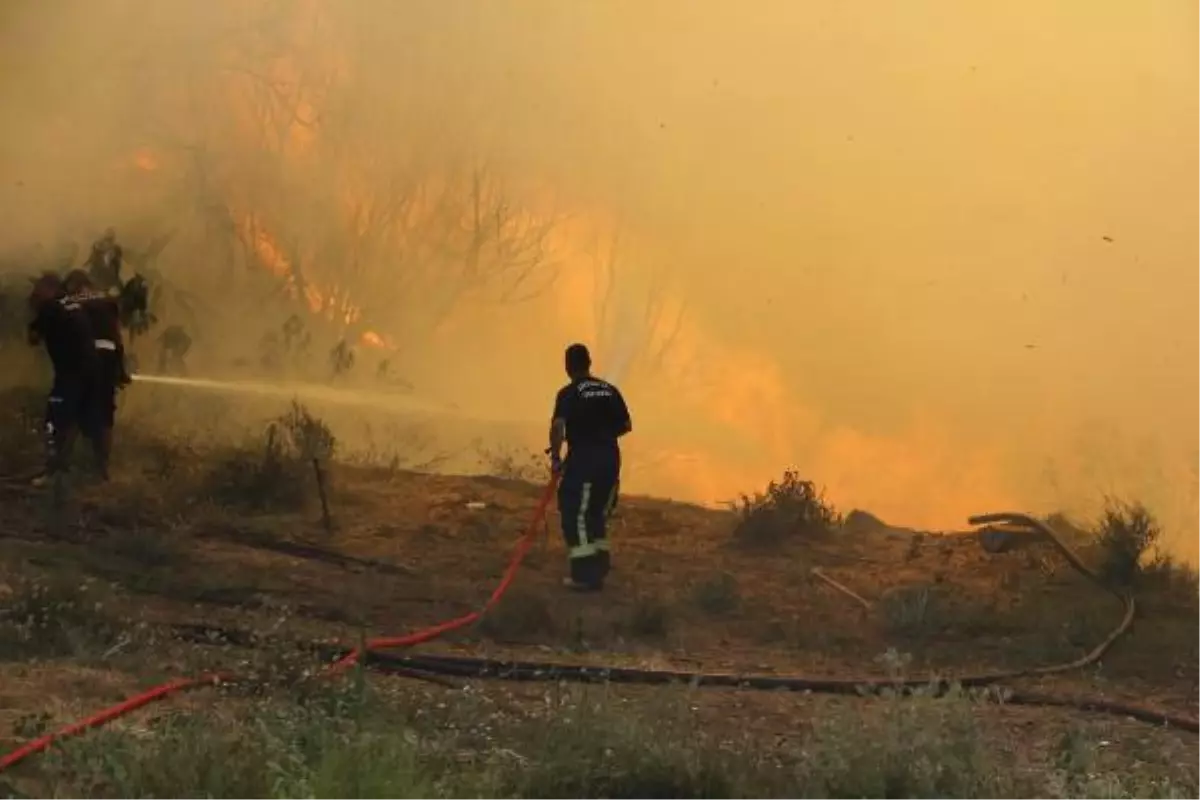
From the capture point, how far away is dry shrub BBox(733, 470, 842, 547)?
10016mm

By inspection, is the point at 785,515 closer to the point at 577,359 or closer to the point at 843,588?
the point at 843,588

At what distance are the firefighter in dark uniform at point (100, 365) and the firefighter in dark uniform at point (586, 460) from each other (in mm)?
3667

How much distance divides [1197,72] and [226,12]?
313 inches

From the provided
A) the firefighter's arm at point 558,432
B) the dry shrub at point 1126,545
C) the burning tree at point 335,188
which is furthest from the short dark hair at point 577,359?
the dry shrub at point 1126,545

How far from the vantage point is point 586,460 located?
8.44 meters

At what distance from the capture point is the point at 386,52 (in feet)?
36.1

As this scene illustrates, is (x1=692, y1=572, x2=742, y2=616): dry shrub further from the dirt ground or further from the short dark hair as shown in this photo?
the short dark hair

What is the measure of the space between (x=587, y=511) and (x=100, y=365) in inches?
158

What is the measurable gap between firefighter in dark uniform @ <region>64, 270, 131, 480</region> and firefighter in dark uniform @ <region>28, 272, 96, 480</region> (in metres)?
0.09

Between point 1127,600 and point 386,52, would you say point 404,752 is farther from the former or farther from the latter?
point 386,52

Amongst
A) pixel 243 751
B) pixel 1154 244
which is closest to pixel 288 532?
pixel 243 751

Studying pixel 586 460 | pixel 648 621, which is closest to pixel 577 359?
pixel 586 460

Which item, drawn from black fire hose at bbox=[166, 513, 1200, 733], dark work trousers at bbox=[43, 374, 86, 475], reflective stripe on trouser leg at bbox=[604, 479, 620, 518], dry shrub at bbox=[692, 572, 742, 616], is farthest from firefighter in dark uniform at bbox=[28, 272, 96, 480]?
dry shrub at bbox=[692, 572, 742, 616]

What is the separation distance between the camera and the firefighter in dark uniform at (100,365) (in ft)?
31.2
